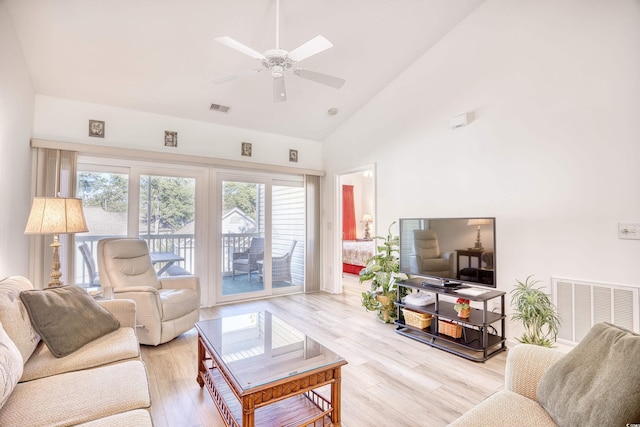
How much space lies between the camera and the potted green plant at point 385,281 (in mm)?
3752

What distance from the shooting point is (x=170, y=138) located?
422 centimetres

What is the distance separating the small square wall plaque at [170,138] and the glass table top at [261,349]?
274 cm

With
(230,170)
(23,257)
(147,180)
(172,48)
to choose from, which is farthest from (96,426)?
(230,170)

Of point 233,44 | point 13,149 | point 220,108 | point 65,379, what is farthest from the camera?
point 220,108

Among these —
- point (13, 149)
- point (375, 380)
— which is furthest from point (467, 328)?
point (13, 149)

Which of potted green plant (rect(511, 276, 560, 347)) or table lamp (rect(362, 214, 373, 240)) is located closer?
potted green plant (rect(511, 276, 560, 347))

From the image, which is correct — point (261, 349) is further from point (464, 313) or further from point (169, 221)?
point (169, 221)

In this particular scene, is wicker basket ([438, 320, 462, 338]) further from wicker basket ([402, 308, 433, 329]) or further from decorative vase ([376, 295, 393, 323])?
decorative vase ([376, 295, 393, 323])

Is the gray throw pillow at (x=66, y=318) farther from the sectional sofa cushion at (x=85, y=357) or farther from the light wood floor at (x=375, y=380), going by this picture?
the light wood floor at (x=375, y=380)

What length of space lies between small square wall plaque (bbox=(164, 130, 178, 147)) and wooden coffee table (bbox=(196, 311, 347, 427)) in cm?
282

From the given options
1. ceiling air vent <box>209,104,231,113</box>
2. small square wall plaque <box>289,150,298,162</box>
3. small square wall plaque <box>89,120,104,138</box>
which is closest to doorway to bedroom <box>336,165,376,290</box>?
small square wall plaque <box>289,150,298,162</box>

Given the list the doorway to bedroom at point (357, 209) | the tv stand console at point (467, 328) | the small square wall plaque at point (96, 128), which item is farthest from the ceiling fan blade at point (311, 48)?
the doorway to bedroom at point (357, 209)

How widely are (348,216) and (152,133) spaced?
5457mm

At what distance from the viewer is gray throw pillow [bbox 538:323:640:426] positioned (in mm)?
1049
